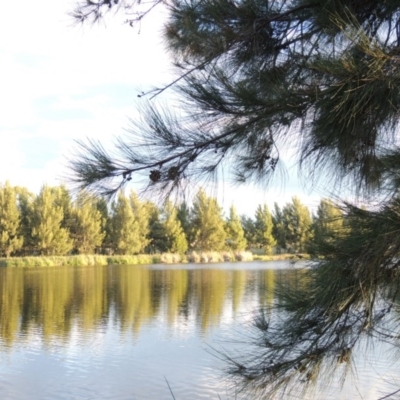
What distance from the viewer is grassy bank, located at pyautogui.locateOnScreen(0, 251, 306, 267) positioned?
2520 centimetres

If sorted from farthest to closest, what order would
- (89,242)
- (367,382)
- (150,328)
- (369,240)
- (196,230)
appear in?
(196,230) → (89,242) → (150,328) → (367,382) → (369,240)

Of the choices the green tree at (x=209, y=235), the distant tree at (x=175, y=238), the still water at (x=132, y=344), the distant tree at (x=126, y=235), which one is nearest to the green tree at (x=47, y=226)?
the distant tree at (x=126, y=235)

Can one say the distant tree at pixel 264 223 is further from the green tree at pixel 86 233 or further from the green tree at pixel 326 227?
the green tree at pixel 86 233

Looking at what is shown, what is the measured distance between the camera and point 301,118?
195 cm

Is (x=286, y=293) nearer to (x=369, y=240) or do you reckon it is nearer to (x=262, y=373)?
(x=262, y=373)

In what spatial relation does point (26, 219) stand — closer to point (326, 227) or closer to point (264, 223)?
point (264, 223)

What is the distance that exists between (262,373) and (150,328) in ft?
21.7

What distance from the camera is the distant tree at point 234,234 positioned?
32.5m

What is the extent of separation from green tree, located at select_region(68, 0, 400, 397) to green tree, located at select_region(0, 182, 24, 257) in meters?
25.2

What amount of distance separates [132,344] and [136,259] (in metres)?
21.5

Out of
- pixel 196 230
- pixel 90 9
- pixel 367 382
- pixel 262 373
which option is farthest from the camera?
pixel 196 230

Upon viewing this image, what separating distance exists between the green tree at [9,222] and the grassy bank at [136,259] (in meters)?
1.12

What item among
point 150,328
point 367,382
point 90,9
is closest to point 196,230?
point 150,328

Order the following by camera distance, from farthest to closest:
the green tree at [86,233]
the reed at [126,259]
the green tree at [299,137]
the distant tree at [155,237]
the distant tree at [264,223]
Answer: the distant tree at [155,237] → the green tree at [86,233] → the reed at [126,259] → the distant tree at [264,223] → the green tree at [299,137]
